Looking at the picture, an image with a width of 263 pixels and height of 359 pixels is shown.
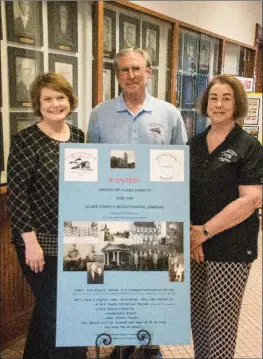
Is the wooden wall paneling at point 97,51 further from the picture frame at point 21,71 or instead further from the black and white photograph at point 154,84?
the black and white photograph at point 154,84

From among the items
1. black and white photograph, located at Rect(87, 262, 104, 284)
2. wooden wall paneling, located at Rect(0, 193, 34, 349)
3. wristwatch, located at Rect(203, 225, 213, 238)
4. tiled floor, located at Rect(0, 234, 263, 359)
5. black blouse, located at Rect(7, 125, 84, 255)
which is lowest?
tiled floor, located at Rect(0, 234, 263, 359)

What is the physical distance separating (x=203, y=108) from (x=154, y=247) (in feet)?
2.14

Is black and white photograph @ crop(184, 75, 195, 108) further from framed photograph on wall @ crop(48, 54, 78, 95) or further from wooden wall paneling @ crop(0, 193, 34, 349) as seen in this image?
wooden wall paneling @ crop(0, 193, 34, 349)

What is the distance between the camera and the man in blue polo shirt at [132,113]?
5.90 feet

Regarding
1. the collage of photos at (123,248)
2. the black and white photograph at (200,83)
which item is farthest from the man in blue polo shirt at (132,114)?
the black and white photograph at (200,83)

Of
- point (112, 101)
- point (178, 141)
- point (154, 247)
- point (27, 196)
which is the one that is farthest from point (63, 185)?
point (178, 141)

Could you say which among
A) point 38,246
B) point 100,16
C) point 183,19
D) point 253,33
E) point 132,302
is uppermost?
point 253,33

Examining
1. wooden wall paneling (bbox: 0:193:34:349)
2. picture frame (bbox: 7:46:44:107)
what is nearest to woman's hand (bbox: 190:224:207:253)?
wooden wall paneling (bbox: 0:193:34:349)

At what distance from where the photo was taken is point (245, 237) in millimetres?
1540

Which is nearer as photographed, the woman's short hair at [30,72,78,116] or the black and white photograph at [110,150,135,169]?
the black and white photograph at [110,150,135,169]

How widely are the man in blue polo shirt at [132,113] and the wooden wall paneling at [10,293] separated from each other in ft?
2.17

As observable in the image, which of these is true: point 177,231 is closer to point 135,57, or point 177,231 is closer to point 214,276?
point 214,276

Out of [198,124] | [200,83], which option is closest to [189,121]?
[198,124]

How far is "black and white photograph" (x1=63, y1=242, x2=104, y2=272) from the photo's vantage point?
4.63 ft
